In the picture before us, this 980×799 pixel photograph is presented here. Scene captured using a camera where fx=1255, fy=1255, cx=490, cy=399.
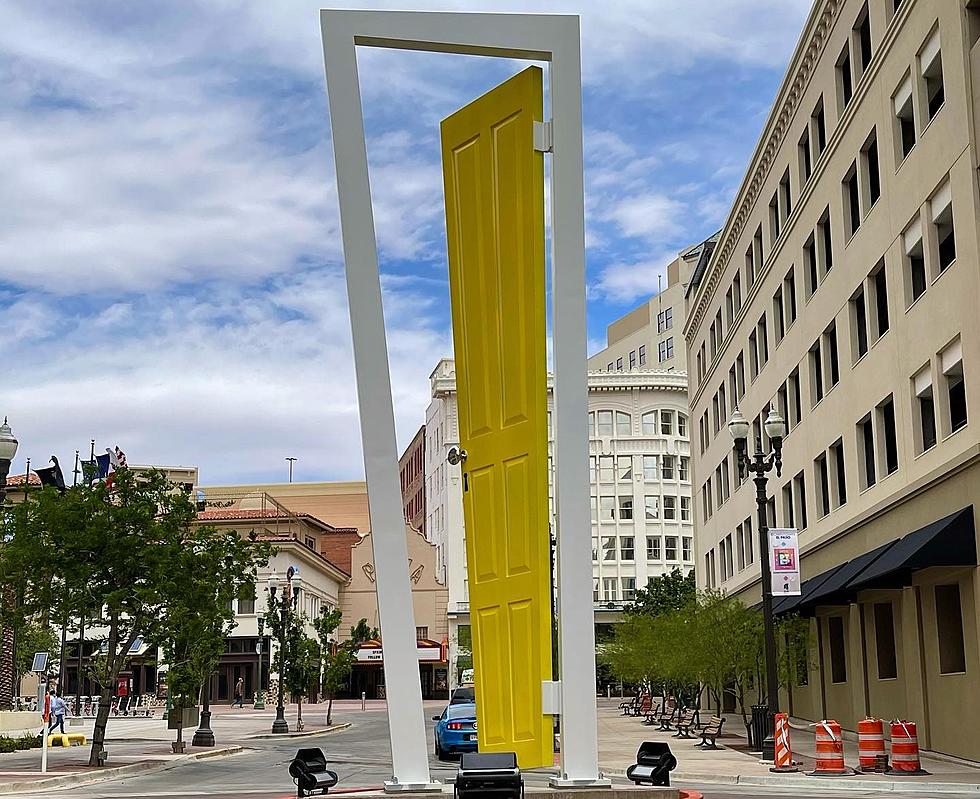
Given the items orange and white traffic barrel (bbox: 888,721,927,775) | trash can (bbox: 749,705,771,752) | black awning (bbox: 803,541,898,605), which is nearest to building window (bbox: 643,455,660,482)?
black awning (bbox: 803,541,898,605)

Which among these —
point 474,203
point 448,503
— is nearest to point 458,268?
point 474,203

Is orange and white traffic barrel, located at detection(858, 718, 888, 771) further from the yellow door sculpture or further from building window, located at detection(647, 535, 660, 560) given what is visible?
building window, located at detection(647, 535, 660, 560)

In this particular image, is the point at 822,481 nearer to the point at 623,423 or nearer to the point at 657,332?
the point at 623,423

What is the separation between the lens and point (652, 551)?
114m

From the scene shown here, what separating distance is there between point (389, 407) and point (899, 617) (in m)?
21.1

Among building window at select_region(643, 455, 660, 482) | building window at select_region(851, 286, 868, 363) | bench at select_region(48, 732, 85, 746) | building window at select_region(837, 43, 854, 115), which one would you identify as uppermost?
building window at select_region(837, 43, 854, 115)

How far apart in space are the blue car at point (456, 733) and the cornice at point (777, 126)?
73.2 ft

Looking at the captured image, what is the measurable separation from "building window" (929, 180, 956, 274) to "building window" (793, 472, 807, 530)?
1521cm

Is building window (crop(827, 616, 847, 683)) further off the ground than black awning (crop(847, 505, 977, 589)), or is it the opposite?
black awning (crop(847, 505, 977, 589))

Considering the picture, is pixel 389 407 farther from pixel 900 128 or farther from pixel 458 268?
pixel 900 128

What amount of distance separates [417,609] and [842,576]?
3043 inches

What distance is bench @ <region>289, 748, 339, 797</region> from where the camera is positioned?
14367mm

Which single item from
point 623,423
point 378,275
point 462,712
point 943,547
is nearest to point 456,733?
point 462,712

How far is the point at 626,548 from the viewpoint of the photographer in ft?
373
